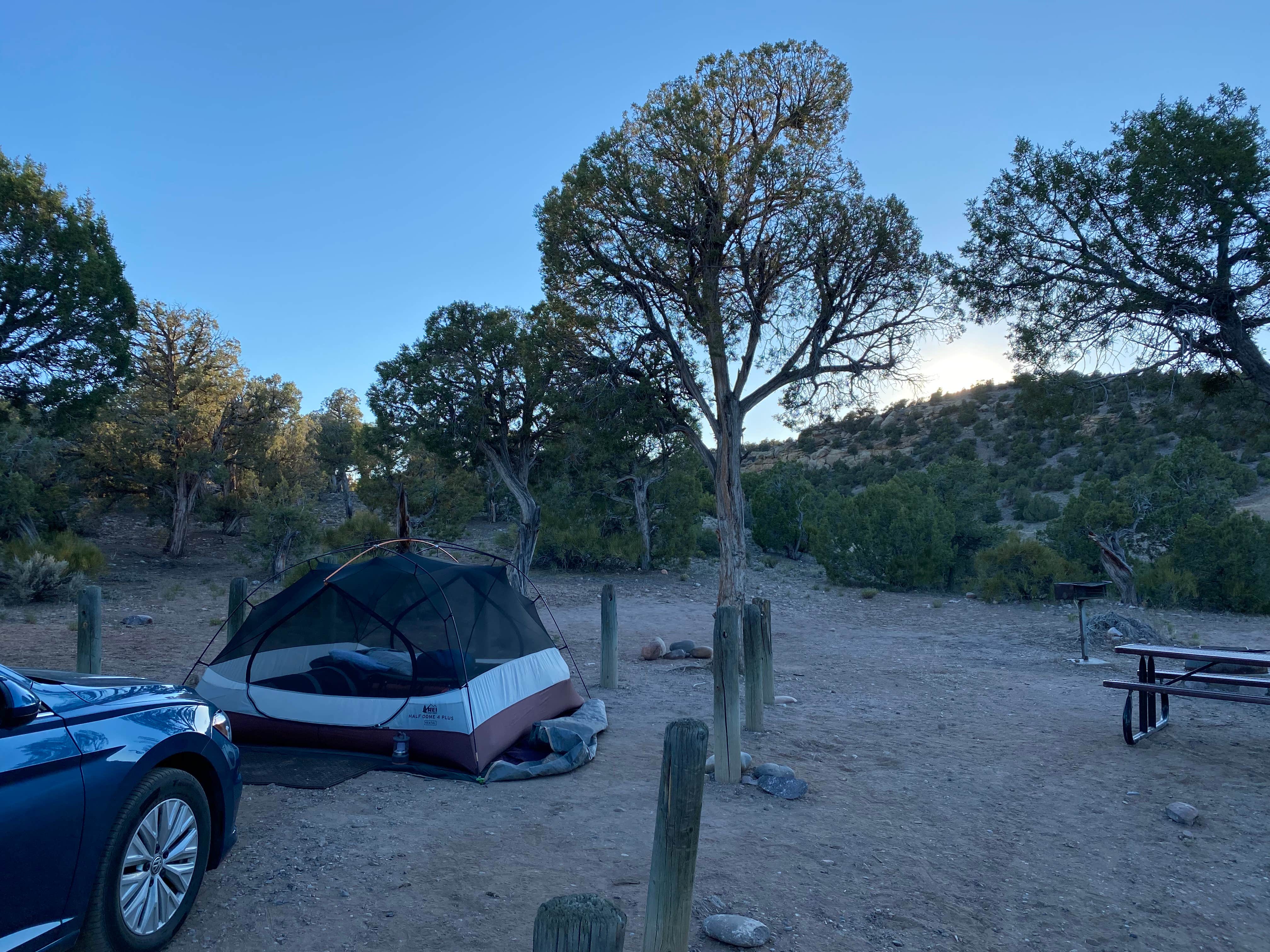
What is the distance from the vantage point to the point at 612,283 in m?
11.5

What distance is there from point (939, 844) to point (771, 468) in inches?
1200

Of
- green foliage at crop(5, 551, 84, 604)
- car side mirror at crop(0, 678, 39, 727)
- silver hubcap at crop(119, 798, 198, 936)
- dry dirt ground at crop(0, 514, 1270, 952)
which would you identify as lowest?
dry dirt ground at crop(0, 514, 1270, 952)

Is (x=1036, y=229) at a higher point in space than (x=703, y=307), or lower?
higher

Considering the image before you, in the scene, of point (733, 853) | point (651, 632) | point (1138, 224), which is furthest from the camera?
point (651, 632)

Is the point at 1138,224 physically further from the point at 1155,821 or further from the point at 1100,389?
the point at 1155,821

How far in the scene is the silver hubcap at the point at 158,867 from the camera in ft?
10.4

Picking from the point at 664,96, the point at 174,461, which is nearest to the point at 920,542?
the point at 664,96

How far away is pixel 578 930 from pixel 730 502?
9590mm

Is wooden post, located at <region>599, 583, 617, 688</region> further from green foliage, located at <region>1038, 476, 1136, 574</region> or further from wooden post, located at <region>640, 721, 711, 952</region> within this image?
green foliage, located at <region>1038, 476, 1136, 574</region>

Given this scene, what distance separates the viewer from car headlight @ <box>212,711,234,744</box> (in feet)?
12.6

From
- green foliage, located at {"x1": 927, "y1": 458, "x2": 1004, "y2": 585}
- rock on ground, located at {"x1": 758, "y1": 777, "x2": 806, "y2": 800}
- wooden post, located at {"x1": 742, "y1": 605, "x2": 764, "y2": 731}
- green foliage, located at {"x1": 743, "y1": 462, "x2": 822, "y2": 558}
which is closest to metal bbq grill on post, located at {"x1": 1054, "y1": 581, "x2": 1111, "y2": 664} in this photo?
wooden post, located at {"x1": 742, "y1": 605, "x2": 764, "y2": 731}

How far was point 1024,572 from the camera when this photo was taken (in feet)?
58.7

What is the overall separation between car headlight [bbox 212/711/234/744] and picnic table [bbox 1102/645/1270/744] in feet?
21.6

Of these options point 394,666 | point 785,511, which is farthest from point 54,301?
point 785,511
